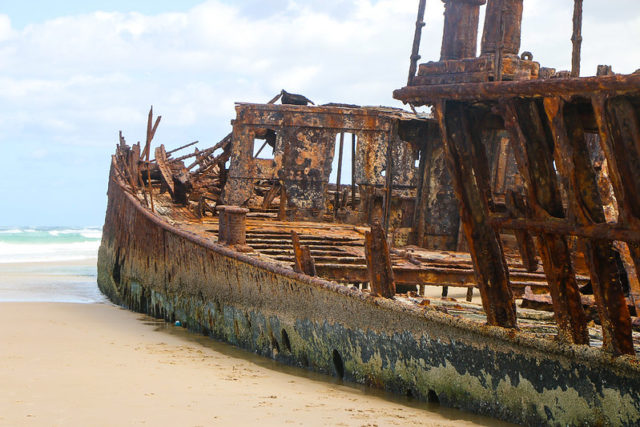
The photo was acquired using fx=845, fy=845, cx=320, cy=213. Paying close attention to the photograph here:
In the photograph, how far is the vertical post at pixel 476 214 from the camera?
5.82m

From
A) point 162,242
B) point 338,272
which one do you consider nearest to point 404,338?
point 338,272

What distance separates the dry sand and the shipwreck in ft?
1.20

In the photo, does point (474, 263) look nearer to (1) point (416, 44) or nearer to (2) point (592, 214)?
(2) point (592, 214)

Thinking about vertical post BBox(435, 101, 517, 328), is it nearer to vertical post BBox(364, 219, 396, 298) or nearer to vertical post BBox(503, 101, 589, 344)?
vertical post BBox(503, 101, 589, 344)

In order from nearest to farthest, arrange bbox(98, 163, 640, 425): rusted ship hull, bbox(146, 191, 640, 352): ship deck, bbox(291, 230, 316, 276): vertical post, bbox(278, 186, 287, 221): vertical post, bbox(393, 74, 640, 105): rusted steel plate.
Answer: bbox(393, 74, 640, 105): rusted steel plate
bbox(98, 163, 640, 425): rusted ship hull
bbox(146, 191, 640, 352): ship deck
bbox(291, 230, 316, 276): vertical post
bbox(278, 186, 287, 221): vertical post

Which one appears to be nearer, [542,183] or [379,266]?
[542,183]

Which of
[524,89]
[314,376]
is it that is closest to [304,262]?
[314,376]

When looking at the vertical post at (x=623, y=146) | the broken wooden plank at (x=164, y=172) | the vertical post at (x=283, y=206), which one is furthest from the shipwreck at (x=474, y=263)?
the broken wooden plank at (x=164, y=172)

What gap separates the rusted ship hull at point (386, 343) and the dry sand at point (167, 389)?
0.21 m

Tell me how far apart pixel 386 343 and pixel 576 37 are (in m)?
2.75

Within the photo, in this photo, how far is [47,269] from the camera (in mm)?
29234

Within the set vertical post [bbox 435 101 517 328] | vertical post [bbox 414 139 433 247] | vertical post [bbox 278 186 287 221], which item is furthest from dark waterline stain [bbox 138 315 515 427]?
vertical post [bbox 278 186 287 221]

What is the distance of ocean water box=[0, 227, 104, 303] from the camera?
58.5ft

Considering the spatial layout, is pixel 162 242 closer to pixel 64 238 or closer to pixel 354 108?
pixel 354 108
